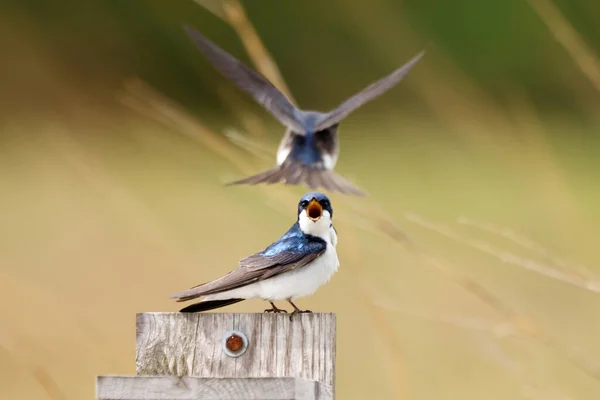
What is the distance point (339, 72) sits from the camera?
6434mm

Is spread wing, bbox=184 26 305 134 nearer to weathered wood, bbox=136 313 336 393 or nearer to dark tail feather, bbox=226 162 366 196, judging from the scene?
dark tail feather, bbox=226 162 366 196

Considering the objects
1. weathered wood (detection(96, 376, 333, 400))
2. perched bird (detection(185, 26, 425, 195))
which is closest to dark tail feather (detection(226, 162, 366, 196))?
perched bird (detection(185, 26, 425, 195))

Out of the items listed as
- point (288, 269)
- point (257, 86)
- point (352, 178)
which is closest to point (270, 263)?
point (288, 269)

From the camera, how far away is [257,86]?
87.4 inches

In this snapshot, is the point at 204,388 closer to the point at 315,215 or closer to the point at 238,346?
the point at 238,346

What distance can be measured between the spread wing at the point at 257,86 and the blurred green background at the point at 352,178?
0.05 m

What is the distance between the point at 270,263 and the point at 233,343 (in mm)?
Answer: 136

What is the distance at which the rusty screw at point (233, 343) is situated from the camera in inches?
57.9

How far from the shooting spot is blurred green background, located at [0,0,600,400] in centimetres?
208

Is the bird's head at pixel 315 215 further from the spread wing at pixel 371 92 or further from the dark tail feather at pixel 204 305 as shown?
the spread wing at pixel 371 92

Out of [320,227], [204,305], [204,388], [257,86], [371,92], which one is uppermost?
[257,86]

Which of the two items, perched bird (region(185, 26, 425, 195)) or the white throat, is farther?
perched bird (region(185, 26, 425, 195))

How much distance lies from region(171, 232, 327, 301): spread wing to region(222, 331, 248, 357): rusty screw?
56 millimetres

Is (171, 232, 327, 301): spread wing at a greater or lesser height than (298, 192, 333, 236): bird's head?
lesser
